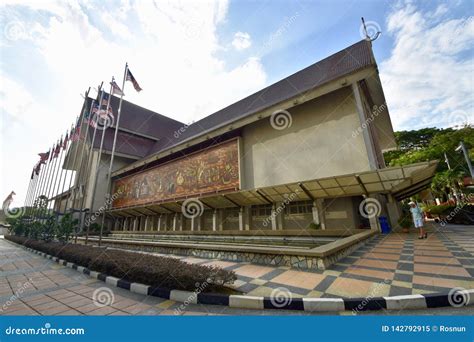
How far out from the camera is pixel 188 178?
19.1m

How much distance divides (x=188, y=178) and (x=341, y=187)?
42.7 ft

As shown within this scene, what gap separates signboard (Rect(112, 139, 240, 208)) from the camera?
16.3 metres

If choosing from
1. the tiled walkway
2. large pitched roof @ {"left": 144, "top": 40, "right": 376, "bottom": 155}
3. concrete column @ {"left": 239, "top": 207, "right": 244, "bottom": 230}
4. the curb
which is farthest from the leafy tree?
the curb

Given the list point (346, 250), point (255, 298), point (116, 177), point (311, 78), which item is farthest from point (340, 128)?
point (116, 177)

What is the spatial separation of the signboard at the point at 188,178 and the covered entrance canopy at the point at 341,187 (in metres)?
1.39

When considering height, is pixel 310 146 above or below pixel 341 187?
above

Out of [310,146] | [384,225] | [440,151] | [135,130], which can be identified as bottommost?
[384,225]

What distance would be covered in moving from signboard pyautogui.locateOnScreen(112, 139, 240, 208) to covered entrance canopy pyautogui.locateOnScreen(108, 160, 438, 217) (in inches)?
54.9

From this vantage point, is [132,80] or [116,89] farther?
[132,80]

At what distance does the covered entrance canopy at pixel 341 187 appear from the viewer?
9.38m

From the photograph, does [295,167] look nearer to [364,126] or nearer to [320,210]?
[320,210]

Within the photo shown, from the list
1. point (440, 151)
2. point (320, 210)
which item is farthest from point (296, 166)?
point (440, 151)

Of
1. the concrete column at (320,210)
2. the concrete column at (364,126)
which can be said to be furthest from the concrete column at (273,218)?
the concrete column at (364,126)

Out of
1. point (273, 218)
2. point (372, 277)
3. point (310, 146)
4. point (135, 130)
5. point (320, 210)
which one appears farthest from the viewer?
point (135, 130)
